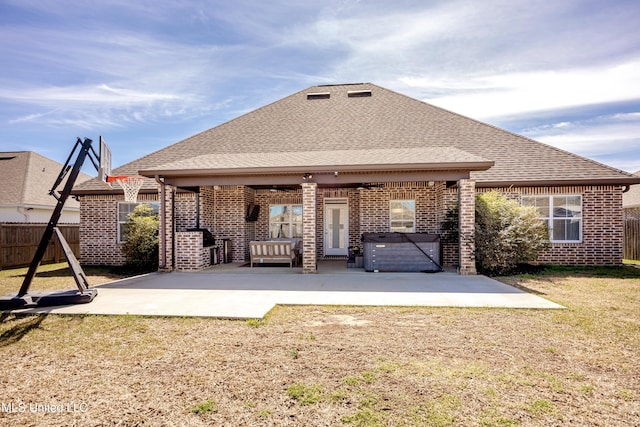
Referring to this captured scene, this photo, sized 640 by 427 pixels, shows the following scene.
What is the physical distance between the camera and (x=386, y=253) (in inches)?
402

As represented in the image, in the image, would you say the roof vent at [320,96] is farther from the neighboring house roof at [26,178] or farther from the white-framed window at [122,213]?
the neighboring house roof at [26,178]

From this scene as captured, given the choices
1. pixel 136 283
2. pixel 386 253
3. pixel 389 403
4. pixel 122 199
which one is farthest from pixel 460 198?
pixel 122 199

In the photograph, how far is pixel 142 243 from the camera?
439 inches

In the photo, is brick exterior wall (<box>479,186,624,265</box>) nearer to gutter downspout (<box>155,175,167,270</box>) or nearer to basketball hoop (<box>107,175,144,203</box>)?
gutter downspout (<box>155,175,167,270</box>)

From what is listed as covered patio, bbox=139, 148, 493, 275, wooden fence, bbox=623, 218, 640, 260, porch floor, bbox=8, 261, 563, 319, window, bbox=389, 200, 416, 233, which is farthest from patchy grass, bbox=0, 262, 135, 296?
wooden fence, bbox=623, 218, 640, 260

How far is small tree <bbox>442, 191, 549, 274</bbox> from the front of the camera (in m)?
9.62

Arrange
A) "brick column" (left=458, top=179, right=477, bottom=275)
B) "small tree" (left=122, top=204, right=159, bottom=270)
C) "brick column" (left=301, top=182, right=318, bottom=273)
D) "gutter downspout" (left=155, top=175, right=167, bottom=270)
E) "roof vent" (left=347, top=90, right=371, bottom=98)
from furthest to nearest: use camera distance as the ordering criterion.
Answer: "roof vent" (left=347, top=90, right=371, bottom=98) < "small tree" (left=122, top=204, right=159, bottom=270) < "gutter downspout" (left=155, top=175, right=167, bottom=270) < "brick column" (left=301, top=182, right=318, bottom=273) < "brick column" (left=458, top=179, right=477, bottom=275)

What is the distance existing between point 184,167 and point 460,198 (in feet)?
26.5

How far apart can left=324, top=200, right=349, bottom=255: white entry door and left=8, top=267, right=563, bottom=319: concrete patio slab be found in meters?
4.25

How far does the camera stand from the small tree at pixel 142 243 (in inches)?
440

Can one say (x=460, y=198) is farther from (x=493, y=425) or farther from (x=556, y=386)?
(x=493, y=425)

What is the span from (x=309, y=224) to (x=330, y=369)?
6.38 m

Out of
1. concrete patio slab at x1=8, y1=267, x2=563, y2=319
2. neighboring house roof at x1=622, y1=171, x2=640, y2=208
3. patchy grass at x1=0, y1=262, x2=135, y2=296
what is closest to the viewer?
concrete patio slab at x1=8, y1=267, x2=563, y2=319

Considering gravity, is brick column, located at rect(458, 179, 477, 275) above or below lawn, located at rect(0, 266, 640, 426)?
above
